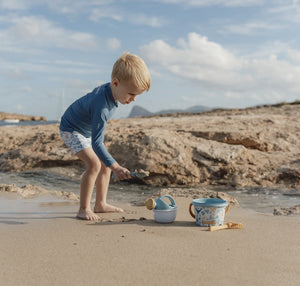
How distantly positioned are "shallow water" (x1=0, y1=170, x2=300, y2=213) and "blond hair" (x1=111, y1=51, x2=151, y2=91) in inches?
60.9

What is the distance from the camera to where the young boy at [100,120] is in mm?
3010

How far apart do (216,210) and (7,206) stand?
6.78 feet

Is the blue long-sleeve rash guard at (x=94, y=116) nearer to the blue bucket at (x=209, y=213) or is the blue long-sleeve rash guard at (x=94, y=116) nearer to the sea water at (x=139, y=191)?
the blue bucket at (x=209, y=213)

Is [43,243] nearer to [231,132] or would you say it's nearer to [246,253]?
[246,253]

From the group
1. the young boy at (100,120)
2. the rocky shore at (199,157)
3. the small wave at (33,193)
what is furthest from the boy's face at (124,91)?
the rocky shore at (199,157)

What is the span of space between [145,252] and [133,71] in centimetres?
143

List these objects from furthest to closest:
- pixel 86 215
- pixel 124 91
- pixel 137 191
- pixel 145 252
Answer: pixel 137 191 < pixel 86 215 < pixel 124 91 < pixel 145 252

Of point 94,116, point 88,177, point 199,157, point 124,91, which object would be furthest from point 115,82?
point 199,157

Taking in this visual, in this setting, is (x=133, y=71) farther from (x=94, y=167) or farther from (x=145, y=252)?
(x=145, y=252)

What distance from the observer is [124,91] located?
10.1 feet

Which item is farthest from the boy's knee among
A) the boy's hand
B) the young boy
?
the boy's hand

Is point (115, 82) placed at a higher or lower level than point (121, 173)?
higher

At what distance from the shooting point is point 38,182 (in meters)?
5.79

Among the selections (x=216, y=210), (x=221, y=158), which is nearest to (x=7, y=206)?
(x=216, y=210)
